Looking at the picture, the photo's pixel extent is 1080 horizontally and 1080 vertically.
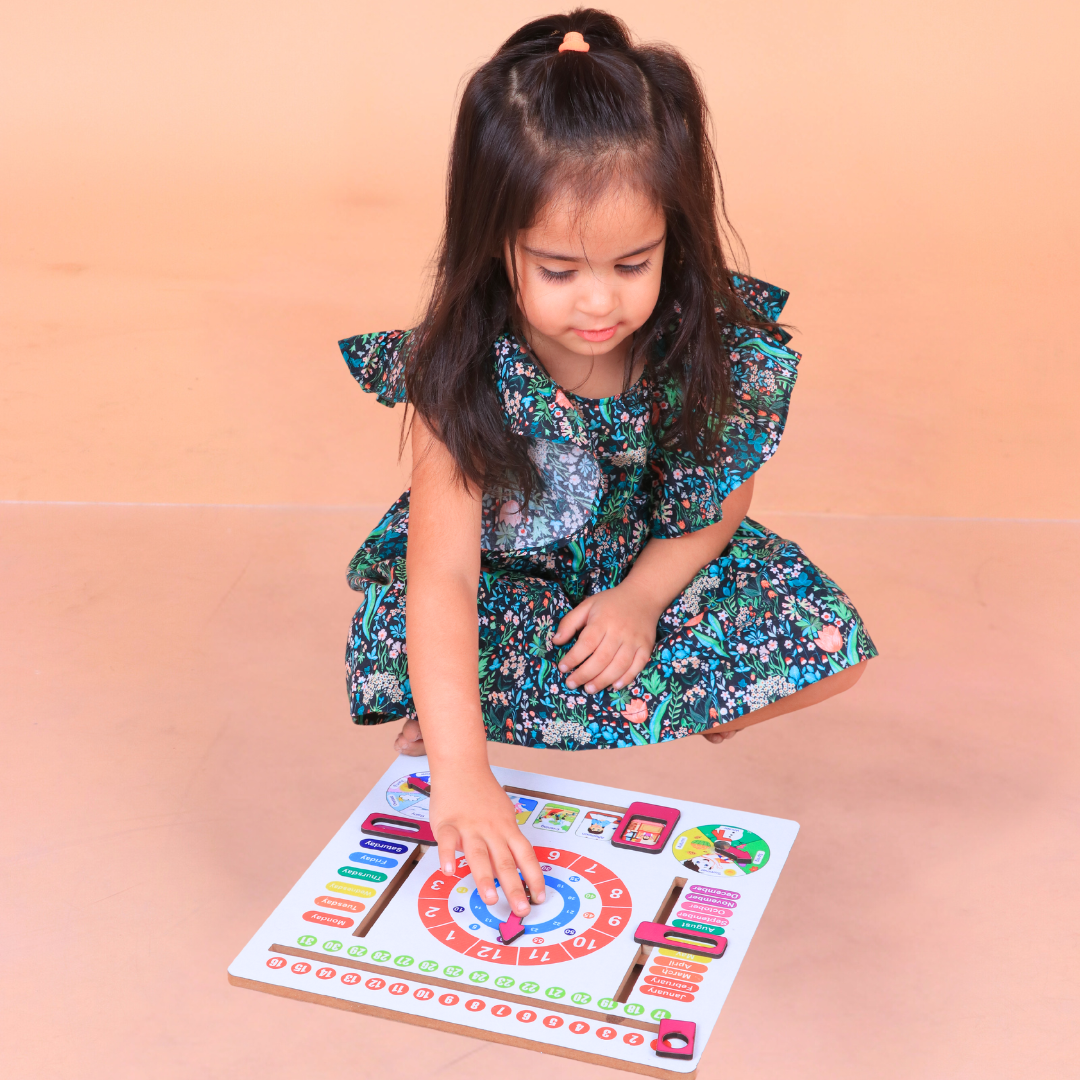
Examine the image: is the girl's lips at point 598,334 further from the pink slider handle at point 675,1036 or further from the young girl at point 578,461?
the pink slider handle at point 675,1036

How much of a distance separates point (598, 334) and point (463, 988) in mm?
487

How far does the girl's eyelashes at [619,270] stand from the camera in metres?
1.09

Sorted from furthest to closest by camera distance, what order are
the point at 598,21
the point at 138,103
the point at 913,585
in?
the point at 138,103 < the point at 913,585 < the point at 598,21

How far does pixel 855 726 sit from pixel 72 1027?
0.75m

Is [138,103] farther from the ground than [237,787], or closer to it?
farther from the ground

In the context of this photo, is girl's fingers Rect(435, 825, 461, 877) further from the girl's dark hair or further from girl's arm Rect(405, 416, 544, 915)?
the girl's dark hair

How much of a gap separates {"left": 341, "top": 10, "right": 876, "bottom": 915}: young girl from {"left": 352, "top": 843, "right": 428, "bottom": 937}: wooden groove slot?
3.0 inches

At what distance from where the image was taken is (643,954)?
104 cm

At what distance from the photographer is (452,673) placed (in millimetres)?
1123

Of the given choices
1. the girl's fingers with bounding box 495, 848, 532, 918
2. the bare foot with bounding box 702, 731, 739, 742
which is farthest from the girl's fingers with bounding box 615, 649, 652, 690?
the girl's fingers with bounding box 495, 848, 532, 918

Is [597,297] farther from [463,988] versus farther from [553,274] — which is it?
[463,988]

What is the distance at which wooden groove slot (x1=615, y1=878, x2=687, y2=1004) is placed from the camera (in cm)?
100

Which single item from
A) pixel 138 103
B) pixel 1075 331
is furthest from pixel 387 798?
pixel 138 103

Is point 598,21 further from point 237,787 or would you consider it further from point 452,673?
point 237,787
